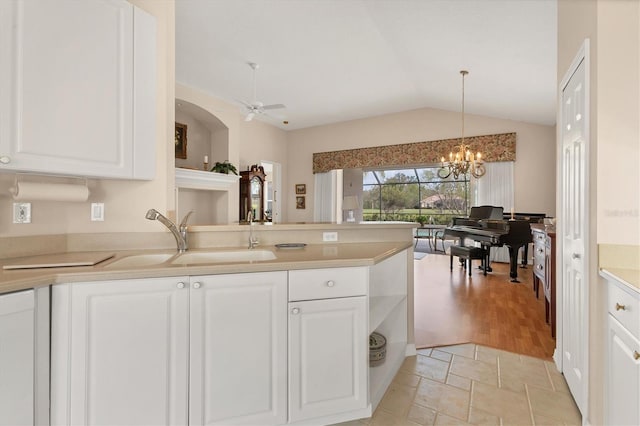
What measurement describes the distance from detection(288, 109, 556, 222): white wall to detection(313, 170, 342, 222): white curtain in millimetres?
197

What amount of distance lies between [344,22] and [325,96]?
2.35 metres

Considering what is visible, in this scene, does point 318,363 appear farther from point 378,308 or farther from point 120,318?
point 120,318

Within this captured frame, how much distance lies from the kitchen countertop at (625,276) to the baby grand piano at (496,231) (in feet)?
12.2

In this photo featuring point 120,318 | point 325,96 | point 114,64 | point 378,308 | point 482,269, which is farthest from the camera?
point 325,96

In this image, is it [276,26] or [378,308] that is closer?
[378,308]

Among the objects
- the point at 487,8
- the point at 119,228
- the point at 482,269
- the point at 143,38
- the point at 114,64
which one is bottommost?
the point at 482,269

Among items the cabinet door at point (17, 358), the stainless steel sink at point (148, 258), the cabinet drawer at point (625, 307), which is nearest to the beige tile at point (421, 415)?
the cabinet drawer at point (625, 307)

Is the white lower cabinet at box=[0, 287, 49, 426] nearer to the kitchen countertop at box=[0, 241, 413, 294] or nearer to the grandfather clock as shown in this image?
the kitchen countertop at box=[0, 241, 413, 294]

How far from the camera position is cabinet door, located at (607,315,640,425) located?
1.17 metres

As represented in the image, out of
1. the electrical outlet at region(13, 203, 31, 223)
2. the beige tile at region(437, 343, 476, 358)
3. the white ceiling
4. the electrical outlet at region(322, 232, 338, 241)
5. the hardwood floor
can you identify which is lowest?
the beige tile at region(437, 343, 476, 358)

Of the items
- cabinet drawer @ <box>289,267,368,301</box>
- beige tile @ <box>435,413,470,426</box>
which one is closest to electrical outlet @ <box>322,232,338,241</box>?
cabinet drawer @ <box>289,267,368,301</box>

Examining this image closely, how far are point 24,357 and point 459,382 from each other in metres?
2.24

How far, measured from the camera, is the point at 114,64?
166 centimetres

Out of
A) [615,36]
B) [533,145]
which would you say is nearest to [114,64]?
[615,36]
